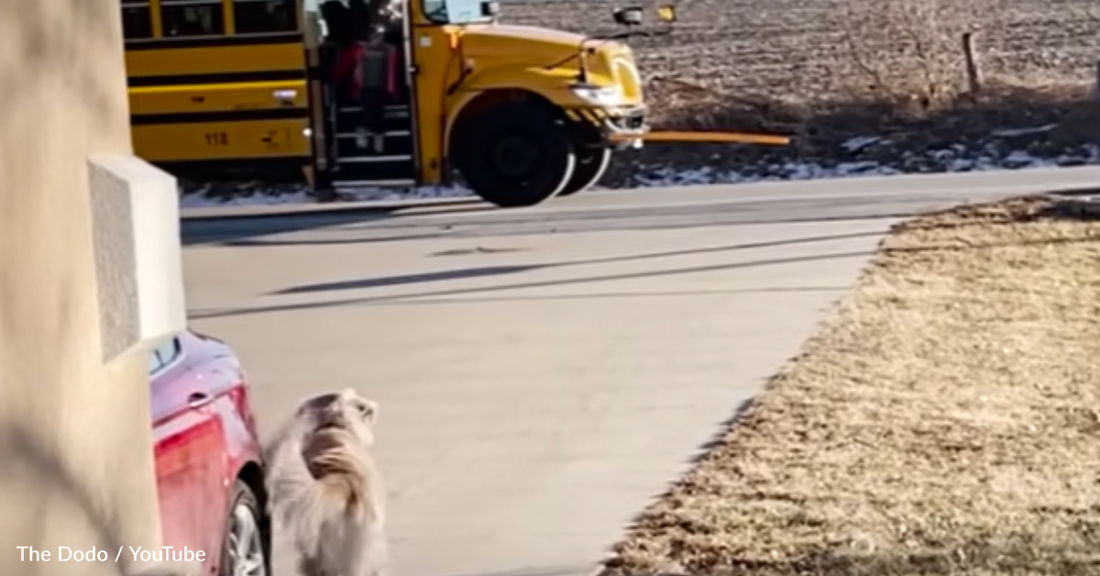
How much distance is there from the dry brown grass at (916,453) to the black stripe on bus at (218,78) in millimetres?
7488

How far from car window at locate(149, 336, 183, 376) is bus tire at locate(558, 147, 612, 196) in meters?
14.1

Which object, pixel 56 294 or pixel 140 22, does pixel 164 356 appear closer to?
pixel 56 294

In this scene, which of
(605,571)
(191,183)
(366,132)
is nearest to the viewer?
(605,571)

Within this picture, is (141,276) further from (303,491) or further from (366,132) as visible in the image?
(366,132)

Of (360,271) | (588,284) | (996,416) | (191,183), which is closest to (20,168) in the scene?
(996,416)

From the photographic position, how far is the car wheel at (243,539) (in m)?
5.73

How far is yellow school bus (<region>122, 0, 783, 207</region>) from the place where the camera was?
1945cm

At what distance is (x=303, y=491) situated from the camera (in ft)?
19.4

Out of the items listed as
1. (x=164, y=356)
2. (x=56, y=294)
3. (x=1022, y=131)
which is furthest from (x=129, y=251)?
(x=1022, y=131)

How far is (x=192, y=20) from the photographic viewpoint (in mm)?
19562

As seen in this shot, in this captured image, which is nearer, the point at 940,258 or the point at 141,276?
the point at 141,276

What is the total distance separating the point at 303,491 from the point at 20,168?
9.55 ft

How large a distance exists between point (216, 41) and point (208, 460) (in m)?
14.3

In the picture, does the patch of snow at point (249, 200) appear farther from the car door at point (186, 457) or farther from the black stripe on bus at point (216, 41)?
the car door at point (186, 457)
